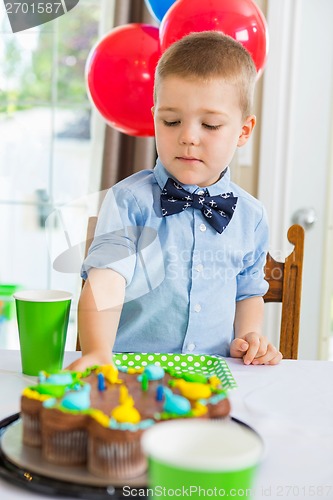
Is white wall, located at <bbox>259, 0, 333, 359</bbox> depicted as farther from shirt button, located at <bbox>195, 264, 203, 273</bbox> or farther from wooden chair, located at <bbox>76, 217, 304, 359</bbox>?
shirt button, located at <bbox>195, 264, 203, 273</bbox>

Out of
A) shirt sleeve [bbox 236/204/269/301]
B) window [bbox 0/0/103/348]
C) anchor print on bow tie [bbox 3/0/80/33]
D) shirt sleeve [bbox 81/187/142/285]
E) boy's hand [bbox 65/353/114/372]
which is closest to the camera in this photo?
boy's hand [bbox 65/353/114/372]

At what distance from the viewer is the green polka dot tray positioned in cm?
104

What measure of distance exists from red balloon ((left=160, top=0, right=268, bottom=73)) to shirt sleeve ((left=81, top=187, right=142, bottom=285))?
1.80ft

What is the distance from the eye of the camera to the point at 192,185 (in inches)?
53.6

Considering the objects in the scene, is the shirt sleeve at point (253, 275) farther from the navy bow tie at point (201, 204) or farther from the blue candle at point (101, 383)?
the blue candle at point (101, 383)

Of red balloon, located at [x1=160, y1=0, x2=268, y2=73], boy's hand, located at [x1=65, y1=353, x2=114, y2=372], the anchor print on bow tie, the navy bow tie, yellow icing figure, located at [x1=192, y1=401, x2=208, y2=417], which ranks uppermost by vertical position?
the anchor print on bow tie

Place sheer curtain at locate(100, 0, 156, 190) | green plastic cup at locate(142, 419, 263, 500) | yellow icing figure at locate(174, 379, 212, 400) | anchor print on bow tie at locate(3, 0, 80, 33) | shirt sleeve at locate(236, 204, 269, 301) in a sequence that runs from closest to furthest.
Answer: green plastic cup at locate(142, 419, 263, 500), yellow icing figure at locate(174, 379, 212, 400), shirt sleeve at locate(236, 204, 269, 301), anchor print on bow tie at locate(3, 0, 80, 33), sheer curtain at locate(100, 0, 156, 190)

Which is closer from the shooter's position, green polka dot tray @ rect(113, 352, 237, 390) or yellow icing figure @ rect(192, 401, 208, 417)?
yellow icing figure @ rect(192, 401, 208, 417)

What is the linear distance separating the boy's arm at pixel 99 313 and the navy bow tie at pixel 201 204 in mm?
207

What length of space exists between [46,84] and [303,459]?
3.00 meters

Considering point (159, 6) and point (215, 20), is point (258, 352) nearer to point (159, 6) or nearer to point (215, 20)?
point (215, 20)

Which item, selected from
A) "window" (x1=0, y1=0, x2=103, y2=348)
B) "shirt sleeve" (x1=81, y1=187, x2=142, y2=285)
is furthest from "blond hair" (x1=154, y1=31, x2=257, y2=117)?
"window" (x1=0, y1=0, x2=103, y2=348)

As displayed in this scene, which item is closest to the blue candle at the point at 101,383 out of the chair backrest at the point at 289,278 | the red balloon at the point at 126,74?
the chair backrest at the point at 289,278

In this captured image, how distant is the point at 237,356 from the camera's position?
1.20 meters
